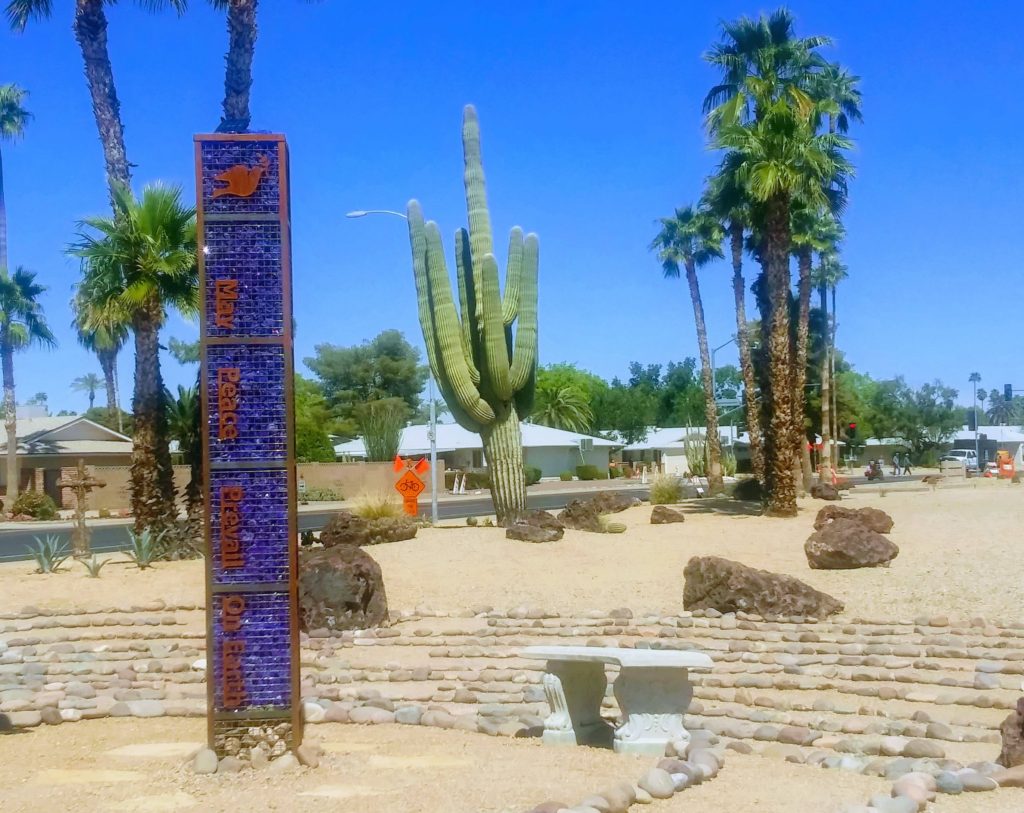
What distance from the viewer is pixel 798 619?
524 inches

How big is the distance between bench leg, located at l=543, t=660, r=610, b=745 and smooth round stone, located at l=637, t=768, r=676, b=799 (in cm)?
152

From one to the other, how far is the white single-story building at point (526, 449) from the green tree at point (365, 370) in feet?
53.9

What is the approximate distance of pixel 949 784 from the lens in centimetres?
659

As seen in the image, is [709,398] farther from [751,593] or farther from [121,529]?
[751,593]

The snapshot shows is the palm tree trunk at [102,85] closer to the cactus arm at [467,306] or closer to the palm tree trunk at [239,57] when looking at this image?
the palm tree trunk at [239,57]

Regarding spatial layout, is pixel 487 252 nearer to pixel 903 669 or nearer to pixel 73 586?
pixel 73 586

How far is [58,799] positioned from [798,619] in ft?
28.7

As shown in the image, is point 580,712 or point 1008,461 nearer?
point 580,712

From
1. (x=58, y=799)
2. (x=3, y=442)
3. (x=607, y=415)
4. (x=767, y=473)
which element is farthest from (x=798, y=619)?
(x=607, y=415)

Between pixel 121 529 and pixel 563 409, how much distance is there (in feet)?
197

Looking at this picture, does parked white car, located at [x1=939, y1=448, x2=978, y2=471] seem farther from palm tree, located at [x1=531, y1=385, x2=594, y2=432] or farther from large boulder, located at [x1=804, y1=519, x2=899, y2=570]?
large boulder, located at [x1=804, y1=519, x2=899, y2=570]

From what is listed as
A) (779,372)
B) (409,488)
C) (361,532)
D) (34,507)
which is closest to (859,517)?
(779,372)

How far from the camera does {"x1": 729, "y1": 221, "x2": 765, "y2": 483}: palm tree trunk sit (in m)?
33.7

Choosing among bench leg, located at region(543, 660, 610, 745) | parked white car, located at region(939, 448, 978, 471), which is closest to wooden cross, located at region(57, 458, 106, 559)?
bench leg, located at region(543, 660, 610, 745)
